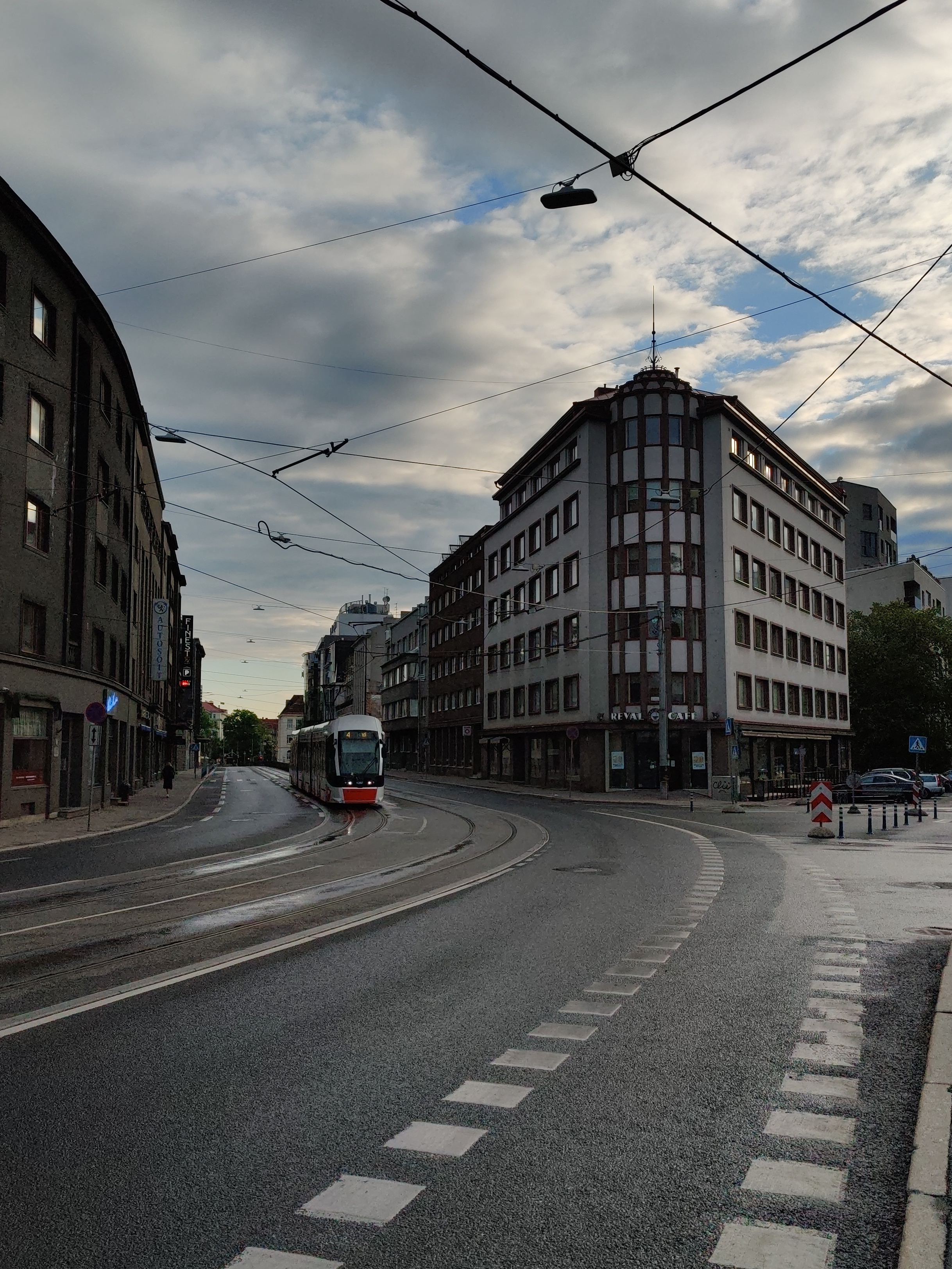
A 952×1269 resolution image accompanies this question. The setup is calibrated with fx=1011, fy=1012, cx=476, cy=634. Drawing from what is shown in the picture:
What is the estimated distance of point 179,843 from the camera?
22.1m

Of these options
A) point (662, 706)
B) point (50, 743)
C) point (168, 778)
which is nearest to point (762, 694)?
point (662, 706)

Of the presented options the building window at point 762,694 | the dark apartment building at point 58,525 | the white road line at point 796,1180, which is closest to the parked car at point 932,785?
the building window at point 762,694

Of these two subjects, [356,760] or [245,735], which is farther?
[245,735]

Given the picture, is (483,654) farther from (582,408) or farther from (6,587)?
(6,587)

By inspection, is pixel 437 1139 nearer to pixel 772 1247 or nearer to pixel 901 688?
pixel 772 1247

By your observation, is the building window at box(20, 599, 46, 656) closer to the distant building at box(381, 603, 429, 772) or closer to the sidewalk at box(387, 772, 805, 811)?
the sidewalk at box(387, 772, 805, 811)

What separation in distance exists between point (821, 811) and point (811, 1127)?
792 inches

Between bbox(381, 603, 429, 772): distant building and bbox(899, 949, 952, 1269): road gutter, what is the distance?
75511 mm

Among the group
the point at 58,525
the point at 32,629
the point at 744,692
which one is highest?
the point at 58,525

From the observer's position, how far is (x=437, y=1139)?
4668 millimetres

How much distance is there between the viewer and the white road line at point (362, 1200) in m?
3.89

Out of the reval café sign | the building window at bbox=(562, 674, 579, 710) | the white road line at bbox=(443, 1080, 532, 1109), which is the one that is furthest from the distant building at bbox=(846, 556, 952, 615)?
the white road line at bbox=(443, 1080, 532, 1109)

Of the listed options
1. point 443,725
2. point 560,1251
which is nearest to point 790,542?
point 443,725

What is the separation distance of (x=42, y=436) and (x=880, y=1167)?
30.1m
